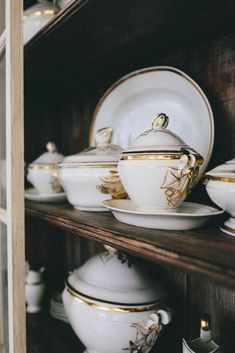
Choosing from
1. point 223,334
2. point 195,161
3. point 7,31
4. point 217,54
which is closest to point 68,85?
point 7,31

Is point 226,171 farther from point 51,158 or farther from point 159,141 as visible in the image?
point 51,158

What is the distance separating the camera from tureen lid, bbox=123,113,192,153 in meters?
0.45

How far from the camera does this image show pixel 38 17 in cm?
77

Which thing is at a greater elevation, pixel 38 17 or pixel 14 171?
pixel 38 17

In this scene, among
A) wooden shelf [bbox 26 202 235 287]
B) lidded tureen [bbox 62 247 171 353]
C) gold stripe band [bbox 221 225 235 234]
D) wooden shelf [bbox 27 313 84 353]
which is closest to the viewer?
wooden shelf [bbox 26 202 235 287]

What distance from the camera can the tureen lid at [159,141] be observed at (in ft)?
1.48

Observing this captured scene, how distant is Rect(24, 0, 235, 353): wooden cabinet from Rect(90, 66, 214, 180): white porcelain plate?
3 centimetres

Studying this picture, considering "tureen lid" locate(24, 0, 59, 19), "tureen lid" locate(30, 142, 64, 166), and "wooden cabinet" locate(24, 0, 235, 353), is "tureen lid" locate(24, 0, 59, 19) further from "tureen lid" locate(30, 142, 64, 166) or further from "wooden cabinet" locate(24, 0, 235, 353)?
"tureen lid" locate(30, 142, 64, 166)

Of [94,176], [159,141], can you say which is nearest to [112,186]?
[94,176]

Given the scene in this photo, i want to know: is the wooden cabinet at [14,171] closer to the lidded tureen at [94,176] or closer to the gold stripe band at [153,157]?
the lidded tureen at [94,176]

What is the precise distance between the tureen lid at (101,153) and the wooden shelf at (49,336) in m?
0.41

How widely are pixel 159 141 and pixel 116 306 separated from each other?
0.97ft

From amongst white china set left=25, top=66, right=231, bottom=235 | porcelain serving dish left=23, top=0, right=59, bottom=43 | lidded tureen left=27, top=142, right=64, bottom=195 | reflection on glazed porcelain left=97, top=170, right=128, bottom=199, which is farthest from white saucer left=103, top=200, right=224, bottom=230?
porcelain serving dish left=23, top=0, right=59, bottom=43

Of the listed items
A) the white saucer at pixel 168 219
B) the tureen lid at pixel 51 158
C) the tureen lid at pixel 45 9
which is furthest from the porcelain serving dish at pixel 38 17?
the white saucer at pixel 168 219
